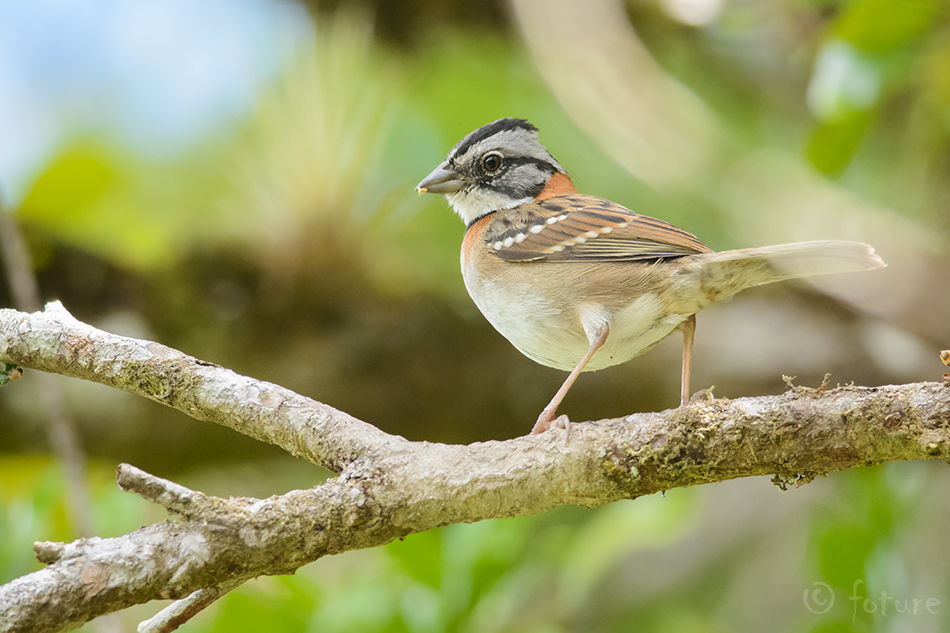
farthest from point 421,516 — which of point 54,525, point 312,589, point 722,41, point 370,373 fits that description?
point 722,41

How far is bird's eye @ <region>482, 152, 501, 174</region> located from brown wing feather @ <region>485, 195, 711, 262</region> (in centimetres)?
19

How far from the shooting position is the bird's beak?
299 centimetres

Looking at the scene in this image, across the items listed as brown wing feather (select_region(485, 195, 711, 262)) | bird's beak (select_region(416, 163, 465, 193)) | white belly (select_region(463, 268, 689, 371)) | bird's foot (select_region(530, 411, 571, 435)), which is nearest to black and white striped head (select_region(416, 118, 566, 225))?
bird's beak (select_region(416, 163, 465, 193))

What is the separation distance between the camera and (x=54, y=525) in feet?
11.8

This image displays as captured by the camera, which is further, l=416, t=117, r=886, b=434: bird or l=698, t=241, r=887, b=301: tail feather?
l=416, t=117, r=886, b=434: bird

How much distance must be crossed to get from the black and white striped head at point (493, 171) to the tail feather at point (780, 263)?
100 centimetres

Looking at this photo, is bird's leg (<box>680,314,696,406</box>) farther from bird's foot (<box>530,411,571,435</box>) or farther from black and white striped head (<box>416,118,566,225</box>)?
black and white striped head (<box>416,118,566,225</box>)

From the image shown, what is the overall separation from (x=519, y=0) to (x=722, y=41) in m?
1.54

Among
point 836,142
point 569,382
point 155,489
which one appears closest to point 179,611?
point 155,489

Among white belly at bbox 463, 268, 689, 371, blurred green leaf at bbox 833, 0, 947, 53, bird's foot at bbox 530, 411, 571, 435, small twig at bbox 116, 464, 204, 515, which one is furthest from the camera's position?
blurred green leaf at bbox 833, 0, 947, 53

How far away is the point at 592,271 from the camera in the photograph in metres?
2.54

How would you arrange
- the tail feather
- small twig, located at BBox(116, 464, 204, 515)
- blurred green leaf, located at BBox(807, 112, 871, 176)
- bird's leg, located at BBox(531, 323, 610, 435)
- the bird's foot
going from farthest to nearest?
blurred green leaf, located at BBox(807, 112, 871, 176), bird's leg, located at BBox(531, 323, 610, 435), the tail feather, the bird's foot, small twig, located at BBox(116, 464, 204, 515)

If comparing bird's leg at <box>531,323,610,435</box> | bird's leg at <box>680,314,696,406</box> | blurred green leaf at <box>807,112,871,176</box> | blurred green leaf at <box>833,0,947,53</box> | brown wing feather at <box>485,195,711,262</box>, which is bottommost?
bird's leg at <box>531,323,610,435</box>

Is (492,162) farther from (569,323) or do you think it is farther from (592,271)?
(569,323)
